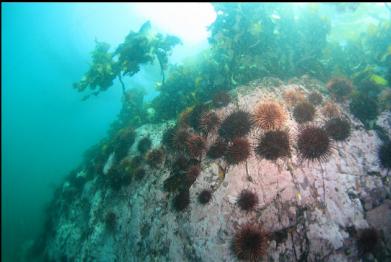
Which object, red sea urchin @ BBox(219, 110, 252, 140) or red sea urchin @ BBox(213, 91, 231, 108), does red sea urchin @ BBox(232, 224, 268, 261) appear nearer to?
red sea urchin @ BBox(219, 110, 252, 140)

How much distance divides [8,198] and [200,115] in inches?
4198

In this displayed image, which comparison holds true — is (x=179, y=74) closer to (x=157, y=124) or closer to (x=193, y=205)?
(x=157, y=124)

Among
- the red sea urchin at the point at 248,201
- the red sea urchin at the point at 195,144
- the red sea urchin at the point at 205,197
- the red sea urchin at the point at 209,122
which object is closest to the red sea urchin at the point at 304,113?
the red sea urchin at the point at 209,122

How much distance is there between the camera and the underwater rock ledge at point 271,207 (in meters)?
8.77

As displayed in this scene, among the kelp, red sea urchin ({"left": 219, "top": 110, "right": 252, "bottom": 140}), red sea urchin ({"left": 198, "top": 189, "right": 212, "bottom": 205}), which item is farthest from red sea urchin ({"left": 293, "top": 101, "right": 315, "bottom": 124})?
the kelp

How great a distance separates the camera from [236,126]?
10.5 meters

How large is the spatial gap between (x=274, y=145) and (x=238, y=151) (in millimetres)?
1400

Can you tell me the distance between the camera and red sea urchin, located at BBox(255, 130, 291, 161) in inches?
381

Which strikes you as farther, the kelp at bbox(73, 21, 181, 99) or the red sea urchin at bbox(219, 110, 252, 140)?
the kelp at bbox(73, 21, 181, 99)

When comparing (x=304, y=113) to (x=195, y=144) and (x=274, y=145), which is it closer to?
(x=274, y=145)

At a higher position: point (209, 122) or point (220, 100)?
point (220, 100)

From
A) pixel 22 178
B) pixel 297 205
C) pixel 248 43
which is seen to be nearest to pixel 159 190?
pixel 297 205

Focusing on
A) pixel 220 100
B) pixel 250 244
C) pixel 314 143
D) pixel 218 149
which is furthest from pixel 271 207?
pixel 220 100

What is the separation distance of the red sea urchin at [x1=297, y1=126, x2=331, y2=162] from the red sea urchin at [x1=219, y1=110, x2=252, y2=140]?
2.12 m
